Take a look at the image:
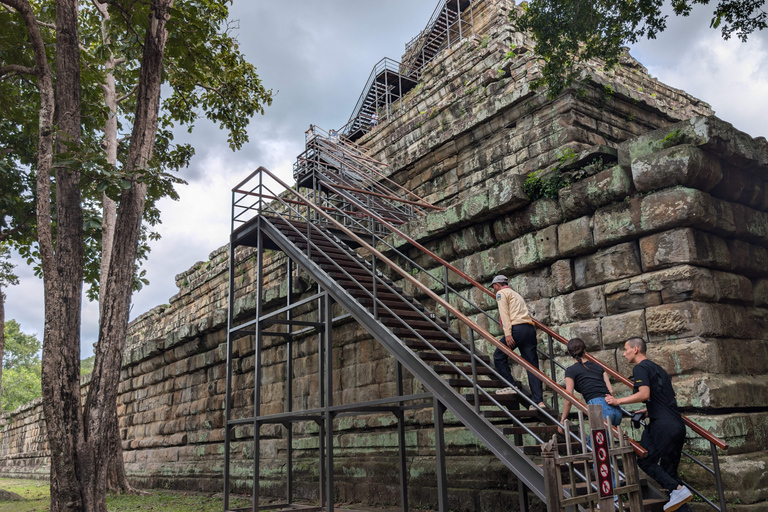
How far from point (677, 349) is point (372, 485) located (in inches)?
199

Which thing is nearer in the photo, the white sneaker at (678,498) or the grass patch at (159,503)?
the white sneaker at (678,498)

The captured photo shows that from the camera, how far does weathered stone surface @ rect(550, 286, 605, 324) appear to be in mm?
6156

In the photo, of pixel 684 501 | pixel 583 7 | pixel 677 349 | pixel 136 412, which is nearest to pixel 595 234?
pixel 677 349

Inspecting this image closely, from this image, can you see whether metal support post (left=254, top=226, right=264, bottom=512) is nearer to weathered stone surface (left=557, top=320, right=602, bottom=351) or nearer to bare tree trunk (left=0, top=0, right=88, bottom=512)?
bare tree trunk (left=0, top=0, right=88, bottom=512)

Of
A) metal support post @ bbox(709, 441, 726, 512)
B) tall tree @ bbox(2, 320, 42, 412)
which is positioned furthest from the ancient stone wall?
tall tree @ bbox(2, 320, 42, 412)

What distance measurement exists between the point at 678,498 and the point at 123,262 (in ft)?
24.9

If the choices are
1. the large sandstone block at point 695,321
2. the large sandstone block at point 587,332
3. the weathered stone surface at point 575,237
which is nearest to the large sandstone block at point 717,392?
the large sandstone block at point 695,321

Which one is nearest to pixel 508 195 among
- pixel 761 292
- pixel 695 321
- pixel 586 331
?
pixel 586 331

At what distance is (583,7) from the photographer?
7953mm

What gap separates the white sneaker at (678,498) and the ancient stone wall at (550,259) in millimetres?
813

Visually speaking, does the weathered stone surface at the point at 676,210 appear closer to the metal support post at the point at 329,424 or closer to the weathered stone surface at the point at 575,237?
A: the weathered stone surface at the point at 575,237

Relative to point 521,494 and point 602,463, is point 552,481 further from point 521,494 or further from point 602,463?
point 521,494

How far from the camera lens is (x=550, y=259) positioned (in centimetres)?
673

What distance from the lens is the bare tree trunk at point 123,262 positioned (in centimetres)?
770
